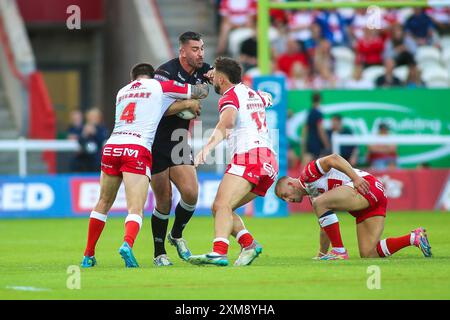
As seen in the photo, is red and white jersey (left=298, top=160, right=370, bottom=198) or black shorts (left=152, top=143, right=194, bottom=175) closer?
black shorts (left=152, top=143, right=194, bottom=175)

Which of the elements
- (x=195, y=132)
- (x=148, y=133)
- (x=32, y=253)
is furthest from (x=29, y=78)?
(x=148, y=133)

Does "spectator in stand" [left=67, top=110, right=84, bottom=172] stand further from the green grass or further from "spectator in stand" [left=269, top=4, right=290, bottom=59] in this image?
the green grass

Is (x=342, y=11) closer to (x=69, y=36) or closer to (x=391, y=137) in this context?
(x=391, y=137)

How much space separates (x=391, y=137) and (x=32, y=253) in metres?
10.1

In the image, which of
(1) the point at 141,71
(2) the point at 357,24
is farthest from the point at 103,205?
(2) the point at 357,24

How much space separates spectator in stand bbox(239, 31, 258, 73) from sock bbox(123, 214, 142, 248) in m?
13.7

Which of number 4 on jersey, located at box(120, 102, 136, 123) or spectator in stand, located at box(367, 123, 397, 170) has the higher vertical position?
spectator in stand, located at box(367, 123, 397, 170)

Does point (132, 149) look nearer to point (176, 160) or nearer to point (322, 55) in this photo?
point (176, 160)

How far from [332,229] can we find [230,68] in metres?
2.14

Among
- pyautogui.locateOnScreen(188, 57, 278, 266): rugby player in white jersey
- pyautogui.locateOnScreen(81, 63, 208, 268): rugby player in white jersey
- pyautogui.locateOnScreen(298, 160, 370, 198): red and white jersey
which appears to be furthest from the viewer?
pyautogui.locateOnScreen(298, 160, 370, 198): red and white jersey

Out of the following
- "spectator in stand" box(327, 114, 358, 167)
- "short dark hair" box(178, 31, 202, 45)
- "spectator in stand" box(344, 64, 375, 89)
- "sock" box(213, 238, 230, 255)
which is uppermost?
"spectator in stand" box(344, 64, 375, 89)

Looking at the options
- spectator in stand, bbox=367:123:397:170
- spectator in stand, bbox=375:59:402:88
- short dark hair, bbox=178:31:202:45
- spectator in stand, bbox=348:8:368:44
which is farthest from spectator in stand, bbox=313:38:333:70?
short dark hair, bbox=178:31:202:45

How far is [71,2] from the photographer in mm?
29500

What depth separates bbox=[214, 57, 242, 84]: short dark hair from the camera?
12172 millimetres
